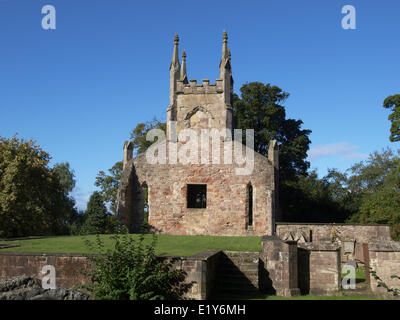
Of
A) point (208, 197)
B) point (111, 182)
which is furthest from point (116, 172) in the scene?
point (208, 197)

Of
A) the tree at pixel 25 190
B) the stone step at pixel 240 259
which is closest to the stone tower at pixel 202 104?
the tree at pixel 25 190

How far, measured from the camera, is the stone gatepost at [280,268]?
1152 centimetres

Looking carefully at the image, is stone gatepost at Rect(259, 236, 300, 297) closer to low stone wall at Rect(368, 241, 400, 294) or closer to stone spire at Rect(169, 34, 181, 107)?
low stone wall at Rect(368, 241, 400, 294)

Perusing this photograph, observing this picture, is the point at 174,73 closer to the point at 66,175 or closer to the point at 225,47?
the point at 225,47

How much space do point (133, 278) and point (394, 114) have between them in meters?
25.4

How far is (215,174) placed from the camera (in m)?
22.1

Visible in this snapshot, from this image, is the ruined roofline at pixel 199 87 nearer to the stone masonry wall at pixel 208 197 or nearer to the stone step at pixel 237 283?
the stone masonry wall at pixel 208 197

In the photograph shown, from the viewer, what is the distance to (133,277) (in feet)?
29.7

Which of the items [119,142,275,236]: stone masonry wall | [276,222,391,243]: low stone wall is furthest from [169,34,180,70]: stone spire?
[276,222,391,243]: low stone wall

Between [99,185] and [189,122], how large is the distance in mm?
20058

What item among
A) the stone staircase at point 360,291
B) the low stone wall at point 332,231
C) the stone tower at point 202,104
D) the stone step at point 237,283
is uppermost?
the stone tower at point 202,104

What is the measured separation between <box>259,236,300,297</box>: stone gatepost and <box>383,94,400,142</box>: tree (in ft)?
65.5

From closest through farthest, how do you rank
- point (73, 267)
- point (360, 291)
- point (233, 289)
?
point (73, 267) < point (233, 289) < point (360, 291)

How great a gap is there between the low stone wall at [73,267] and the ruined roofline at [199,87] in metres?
13.3
